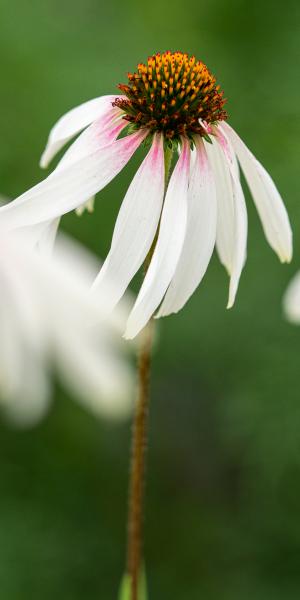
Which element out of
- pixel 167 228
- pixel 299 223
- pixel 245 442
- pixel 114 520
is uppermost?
pixel 167 228

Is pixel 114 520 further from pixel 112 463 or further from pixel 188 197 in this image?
pixel 188 197

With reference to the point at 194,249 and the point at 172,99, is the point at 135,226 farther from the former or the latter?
the point at 172,99

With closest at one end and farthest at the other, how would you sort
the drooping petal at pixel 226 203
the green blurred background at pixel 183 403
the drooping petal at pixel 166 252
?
the drooping petal at pixel 166 252, the drooping petal at pixel 226 203, the green blurred background at pixel 183 403

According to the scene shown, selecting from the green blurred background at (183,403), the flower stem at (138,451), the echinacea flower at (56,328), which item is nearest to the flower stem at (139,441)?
Answer: the flower stem at (138,451)

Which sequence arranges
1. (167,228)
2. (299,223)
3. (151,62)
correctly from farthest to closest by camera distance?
(299,223), (151,62), (167,228)

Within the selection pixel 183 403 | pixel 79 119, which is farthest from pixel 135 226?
pixel 183 403

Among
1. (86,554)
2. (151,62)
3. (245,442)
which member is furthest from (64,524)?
(151,62)

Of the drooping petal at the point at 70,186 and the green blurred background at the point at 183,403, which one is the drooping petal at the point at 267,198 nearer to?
the drooping petal at the point at 70,186
